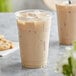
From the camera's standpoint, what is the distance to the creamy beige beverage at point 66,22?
1.34 m

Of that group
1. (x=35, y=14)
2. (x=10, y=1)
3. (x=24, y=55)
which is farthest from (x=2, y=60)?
(x=10, y=1)

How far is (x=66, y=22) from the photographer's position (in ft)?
4.47

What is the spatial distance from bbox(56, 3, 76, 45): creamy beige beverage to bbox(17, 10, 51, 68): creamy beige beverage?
0.20 m

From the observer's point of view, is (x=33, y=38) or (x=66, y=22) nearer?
(x=33, y=38)

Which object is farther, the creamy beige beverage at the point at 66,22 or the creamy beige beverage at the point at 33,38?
the creamy beige beverage at the point at 66,22

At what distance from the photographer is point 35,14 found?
1.16m

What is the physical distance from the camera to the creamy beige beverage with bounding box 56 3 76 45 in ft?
4.38

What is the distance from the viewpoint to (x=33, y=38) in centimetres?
112

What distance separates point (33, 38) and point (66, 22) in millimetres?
288

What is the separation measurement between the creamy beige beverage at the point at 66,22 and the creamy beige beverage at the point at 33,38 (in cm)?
20

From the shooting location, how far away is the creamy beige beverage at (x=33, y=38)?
44.2 inches

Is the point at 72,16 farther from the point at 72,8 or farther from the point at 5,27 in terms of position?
the point at 5,27

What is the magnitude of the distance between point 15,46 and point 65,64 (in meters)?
0.50

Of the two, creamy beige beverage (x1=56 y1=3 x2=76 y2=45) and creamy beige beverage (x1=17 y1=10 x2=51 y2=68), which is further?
creamy beige beverage (x1=56 y1=3 x2=76 y2=45)
